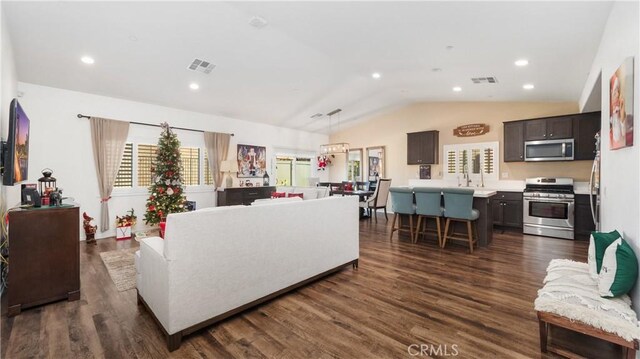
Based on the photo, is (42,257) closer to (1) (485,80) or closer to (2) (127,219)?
(2) (127,219)

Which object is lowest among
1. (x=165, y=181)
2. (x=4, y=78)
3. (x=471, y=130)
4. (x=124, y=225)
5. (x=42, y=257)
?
(x=124, y=225)

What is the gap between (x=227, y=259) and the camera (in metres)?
2.27

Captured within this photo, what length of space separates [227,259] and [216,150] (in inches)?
198

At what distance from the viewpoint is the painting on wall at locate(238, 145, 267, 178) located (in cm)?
738

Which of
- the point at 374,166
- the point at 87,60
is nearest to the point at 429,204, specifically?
the point at 374,166

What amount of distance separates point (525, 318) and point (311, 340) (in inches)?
73.1

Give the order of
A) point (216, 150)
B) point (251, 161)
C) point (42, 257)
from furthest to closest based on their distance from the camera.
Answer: point (251, 161) < point (216, 150) < point (42, 257)

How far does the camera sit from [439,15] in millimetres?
2895

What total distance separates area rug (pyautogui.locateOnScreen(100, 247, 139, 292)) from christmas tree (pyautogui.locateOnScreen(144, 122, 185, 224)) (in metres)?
1.15

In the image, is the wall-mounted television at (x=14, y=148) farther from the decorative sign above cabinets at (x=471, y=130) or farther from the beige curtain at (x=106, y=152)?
the decorative sign above cabinets at (x=471, y=130)

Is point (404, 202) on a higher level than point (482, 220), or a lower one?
higher

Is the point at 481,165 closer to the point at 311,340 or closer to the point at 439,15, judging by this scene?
the point at 439,15

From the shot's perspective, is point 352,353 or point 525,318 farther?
point 525,318

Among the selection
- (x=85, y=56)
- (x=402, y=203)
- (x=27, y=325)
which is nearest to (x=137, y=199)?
(x=85, y=56)
